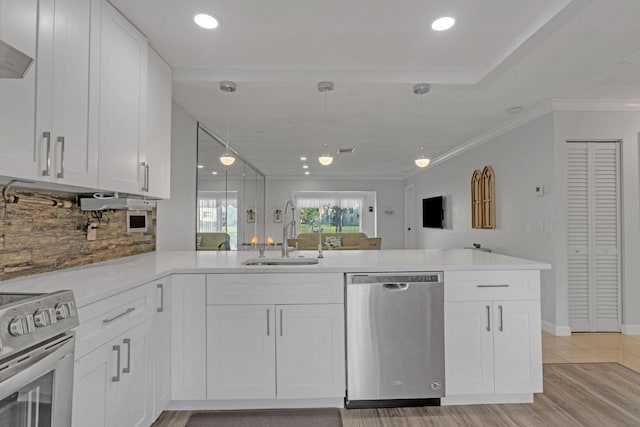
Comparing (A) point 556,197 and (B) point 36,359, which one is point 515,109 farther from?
(B) point 36,359

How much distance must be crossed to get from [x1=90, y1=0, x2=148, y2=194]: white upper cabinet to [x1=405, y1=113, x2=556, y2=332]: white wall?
3.97m

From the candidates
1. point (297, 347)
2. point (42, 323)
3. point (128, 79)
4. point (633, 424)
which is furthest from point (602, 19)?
point (42, 323)

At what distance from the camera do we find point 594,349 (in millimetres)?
3344

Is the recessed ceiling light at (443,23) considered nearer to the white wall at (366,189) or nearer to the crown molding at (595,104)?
the crown molding at (595,104)

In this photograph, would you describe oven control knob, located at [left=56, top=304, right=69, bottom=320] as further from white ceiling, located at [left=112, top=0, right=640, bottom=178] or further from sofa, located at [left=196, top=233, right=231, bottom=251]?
sofa, located at [left=196, top=233, right=231, bottom=251]

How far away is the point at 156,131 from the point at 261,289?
1.39 meters

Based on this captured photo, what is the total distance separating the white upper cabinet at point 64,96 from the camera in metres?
1.50

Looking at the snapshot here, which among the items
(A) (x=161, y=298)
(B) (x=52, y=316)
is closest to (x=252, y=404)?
(A) (x=161, y=298)

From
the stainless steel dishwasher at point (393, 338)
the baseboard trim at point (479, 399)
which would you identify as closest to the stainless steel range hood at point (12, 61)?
the stainless steel dishwasher at point (393, 338)

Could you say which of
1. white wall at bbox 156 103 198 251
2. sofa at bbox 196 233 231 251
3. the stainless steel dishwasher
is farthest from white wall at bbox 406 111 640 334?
white wall at bbox 156 103 198 251

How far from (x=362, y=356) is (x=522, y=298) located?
110cm

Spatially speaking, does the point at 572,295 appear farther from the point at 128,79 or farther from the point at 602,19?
the point at 128,79

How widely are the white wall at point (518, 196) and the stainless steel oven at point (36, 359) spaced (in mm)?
4245

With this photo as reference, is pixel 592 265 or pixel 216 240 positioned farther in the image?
pixel 216 240
